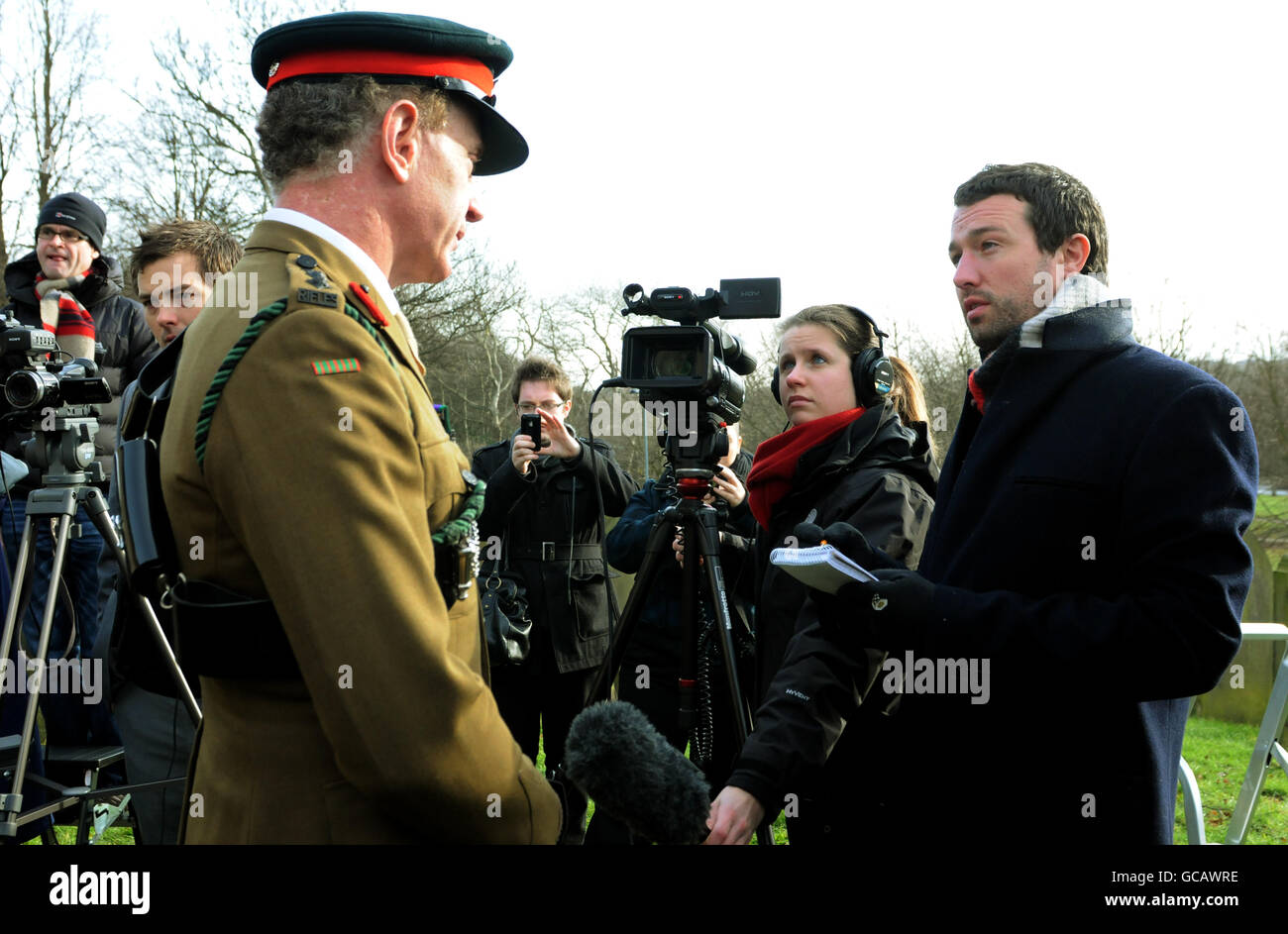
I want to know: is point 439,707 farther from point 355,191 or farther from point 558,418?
point 558,418

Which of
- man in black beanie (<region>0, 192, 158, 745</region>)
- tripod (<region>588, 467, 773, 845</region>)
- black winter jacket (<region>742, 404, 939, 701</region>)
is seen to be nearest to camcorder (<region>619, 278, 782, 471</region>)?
tripod (<region>588, 467, 773, 845</region>)

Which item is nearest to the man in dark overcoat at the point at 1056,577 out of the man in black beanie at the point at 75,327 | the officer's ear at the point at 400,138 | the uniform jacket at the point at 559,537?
the officer's ear at the point at 400,138

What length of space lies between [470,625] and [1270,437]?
16523 mm

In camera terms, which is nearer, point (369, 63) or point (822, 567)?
point (369, 63)

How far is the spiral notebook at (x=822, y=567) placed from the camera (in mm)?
1764

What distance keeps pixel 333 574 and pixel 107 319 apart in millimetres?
4554

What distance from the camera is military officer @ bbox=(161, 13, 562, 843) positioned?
1137mm

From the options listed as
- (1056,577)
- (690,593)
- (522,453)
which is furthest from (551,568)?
(1056,577)

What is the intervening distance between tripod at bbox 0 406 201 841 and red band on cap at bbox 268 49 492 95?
186 cm

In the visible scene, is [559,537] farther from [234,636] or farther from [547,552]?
[234,636]

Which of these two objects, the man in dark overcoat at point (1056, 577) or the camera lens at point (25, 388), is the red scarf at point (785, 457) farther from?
the camera lens at point (25, 388)

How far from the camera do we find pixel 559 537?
4355 mm
